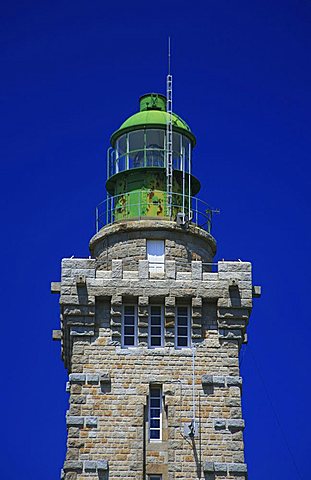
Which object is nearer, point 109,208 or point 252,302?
point 252,302

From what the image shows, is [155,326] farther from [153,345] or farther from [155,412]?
[155,412]

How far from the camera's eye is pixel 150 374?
4284cm

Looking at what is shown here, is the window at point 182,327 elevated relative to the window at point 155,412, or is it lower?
elevated

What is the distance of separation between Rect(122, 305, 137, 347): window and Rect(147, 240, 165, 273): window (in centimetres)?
156

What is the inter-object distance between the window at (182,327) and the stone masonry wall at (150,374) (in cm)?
28

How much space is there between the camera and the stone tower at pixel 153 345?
42.0 meters

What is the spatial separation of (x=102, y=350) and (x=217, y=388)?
3.83 metres

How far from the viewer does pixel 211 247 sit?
4631 centimetres

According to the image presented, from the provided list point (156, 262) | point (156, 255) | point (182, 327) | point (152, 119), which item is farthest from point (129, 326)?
point (152, 119)

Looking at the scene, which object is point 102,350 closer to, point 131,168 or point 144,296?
point 144,296

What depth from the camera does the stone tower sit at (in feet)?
138

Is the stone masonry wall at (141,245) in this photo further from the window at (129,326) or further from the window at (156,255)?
the window at (129,326)

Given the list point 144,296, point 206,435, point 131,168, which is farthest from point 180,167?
point 206,435

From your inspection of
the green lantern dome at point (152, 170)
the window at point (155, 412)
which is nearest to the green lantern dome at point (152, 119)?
the green lantern dome at point (152, 170)
